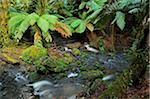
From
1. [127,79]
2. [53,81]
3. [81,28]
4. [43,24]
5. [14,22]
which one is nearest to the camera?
[127,79]

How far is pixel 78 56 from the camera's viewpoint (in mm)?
7641

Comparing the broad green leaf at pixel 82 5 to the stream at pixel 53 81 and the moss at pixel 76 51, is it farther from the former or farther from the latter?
the stream at pixel 53 81

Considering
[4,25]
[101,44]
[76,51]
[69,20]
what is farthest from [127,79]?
[69,20]

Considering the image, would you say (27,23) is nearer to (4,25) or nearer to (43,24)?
(43,24)

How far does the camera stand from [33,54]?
283 inches

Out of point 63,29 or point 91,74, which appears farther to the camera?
point 63,29

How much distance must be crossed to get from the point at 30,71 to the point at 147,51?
3.53 metres

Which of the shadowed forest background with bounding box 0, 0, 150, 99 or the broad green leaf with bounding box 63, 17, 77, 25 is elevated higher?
the broad green leaf with bounding box 63, 17, 77, 25

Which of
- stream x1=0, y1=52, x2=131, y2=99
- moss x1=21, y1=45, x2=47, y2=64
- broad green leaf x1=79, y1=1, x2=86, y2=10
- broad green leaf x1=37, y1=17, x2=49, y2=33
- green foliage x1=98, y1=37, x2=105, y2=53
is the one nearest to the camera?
Result: stream x1=0, y1=52, x2=131, y2=99

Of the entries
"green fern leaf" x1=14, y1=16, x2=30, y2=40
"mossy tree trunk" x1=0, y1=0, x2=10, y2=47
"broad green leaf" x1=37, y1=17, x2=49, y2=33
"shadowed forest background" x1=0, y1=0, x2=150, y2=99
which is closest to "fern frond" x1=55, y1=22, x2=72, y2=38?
"shadowed forest background" x1=0, y1=0, x2=150, y2=99

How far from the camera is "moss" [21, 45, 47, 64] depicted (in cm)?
700

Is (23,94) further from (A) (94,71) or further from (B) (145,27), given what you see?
(B) (145,27)

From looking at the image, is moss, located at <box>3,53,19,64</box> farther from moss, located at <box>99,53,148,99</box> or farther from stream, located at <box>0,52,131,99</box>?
moss, located at <box>99,53,148,99</box>

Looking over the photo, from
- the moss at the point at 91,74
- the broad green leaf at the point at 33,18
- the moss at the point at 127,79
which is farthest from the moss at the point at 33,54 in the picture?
the moss at the point at 127,79
